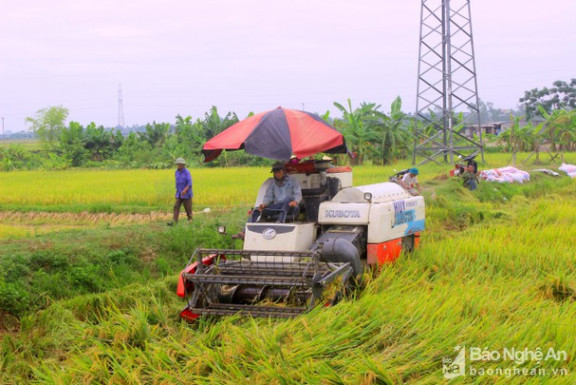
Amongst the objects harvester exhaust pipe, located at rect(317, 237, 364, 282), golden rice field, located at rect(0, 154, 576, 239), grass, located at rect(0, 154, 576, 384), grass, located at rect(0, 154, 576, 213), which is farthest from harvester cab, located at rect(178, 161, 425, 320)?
grass, located at rect(0, 154, 576, 213)

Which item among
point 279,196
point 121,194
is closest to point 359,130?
point 121,194

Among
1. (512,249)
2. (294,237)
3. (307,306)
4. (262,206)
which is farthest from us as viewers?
(512,249)

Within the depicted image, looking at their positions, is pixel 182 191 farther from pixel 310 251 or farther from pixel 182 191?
pixel 310 251

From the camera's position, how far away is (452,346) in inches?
170

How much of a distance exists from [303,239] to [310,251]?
37.6 inches

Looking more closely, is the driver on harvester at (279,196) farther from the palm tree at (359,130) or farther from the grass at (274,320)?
the palm tree at (359,130)

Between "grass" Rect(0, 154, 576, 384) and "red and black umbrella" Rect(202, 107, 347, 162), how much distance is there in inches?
55.1

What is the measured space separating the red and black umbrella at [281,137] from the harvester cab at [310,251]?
70 centimetres

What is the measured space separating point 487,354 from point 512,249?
379cm

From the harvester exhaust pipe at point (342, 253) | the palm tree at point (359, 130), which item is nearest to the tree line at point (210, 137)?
the palm tree at point (359, 130)

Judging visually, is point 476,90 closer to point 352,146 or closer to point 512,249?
point 352,146

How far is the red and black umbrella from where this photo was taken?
661cm

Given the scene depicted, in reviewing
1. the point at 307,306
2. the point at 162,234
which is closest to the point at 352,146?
the point at 162,234

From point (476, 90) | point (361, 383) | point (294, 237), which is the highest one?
point (476, 90)
